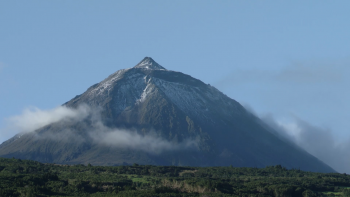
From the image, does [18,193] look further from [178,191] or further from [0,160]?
[0,160]

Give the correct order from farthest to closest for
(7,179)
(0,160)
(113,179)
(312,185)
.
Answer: (0,160)
(312,185)
(113,179)
(7,179)

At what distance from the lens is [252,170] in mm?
185000

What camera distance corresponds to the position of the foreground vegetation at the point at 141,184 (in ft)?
371

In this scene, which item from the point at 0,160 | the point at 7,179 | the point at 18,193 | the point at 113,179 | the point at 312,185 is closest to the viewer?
the point at 18,193

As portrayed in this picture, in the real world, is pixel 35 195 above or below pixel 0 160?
below

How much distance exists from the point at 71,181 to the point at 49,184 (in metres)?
6.28

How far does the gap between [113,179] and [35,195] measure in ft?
97.6

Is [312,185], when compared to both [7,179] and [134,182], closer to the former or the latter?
[134,182]

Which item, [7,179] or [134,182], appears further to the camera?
[134,182]

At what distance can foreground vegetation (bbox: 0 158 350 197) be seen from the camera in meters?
113

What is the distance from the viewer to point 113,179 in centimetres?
13300

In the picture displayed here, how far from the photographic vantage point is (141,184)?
446 ft

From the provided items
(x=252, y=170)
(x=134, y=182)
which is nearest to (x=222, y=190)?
(x=134, y=182)

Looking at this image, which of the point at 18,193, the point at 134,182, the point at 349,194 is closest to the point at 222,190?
the point at 134,182
